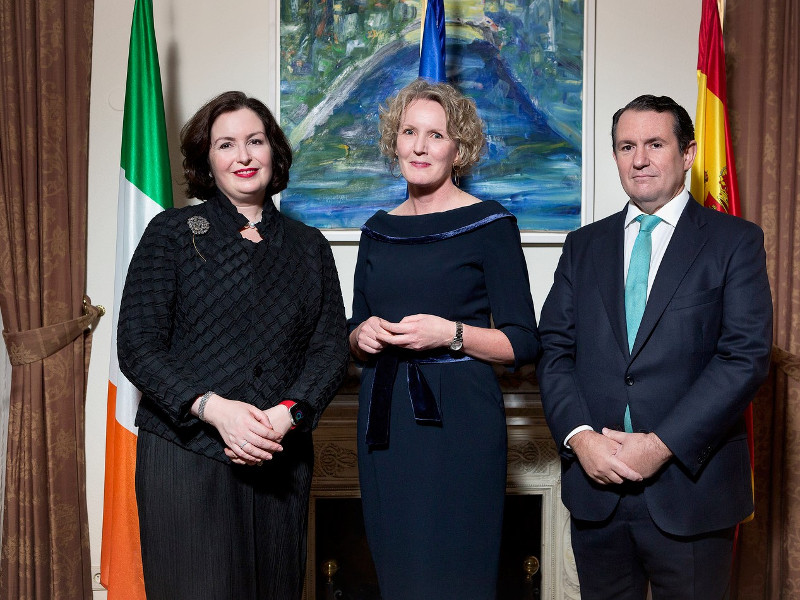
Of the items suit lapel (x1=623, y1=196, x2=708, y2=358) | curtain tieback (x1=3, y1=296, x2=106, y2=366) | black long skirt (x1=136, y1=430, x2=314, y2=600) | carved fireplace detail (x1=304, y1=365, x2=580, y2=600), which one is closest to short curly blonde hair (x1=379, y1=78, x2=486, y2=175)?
suit lapel (x1=623, y1=196, x2=708, y2=358)

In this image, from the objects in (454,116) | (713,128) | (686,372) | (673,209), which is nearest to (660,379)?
(686,372)

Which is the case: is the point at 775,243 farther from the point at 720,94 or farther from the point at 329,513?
the point at 329,513

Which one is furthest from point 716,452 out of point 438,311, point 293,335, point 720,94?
point 720,94

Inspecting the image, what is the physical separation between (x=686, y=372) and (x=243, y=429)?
1.14 metres

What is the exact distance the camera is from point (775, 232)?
323 centimetres

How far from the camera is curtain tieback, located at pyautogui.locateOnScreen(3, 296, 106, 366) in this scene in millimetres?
3164

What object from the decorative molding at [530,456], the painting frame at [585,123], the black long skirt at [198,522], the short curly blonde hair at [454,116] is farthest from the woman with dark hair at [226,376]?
the decorative molding at [530,456]

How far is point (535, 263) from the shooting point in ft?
11.2

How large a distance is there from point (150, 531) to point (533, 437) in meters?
1.99

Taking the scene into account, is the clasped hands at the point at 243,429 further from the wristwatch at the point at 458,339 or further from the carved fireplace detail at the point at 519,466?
the carved fireplace detail at the point at 519,466

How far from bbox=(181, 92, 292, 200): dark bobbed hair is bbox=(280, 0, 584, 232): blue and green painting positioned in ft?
3.83

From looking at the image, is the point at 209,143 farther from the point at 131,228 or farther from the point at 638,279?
the point at 638,279

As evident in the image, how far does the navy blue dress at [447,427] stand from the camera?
2.08 m

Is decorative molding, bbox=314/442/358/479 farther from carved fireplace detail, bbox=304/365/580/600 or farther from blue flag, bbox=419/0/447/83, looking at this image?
blue flag, bbox=419/0/447/83
